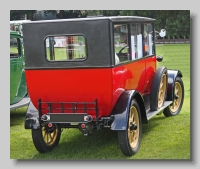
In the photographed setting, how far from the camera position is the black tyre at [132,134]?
6.10 m

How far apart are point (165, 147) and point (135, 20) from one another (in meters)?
1.87

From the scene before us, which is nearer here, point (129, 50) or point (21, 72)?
point (129, 50)

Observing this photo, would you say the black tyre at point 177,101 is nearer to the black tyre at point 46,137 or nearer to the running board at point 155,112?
the running board at point 155,112

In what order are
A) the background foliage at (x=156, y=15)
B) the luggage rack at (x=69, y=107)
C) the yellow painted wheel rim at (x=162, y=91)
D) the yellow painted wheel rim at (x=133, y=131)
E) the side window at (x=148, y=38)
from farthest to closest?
the yellow painted wheel rim at (x=162, y=91) → the side window at (x=148, y=38) → the background foliage at (x=156, y=15) → the yellow painted wheel rim at (x=133, y=131) → the luggage rack at (x=69, y=107)

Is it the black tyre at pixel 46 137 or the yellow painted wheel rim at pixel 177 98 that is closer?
the black tyre at pixel 46 137

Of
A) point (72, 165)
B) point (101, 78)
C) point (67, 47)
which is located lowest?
point (72, 165)

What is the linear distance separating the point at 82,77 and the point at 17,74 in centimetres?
317

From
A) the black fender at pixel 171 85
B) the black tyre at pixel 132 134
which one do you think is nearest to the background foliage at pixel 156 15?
the black fender at pixel 171 85

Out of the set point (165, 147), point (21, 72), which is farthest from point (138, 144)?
point (21, 72)

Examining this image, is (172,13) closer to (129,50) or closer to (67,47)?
(129,50)

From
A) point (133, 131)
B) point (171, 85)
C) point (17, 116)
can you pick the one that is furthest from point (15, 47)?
point (133, 131)

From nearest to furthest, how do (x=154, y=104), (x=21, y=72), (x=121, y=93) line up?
1. (x=121, y=93)
2. (x=154, y=104)
3. (x=21, y=72)

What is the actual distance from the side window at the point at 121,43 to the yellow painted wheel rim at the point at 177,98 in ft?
7.60

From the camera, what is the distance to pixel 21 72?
8906mm
